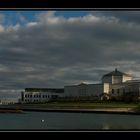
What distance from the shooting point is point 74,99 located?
42062mm

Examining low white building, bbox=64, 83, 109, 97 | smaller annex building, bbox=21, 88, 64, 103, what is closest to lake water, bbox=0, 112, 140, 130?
smaller annex building, bbox=21, 88, 64, 103

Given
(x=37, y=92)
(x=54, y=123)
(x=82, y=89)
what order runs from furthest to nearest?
(x=82, y=89) → (x=54, y=123) → (x=37, y=92)

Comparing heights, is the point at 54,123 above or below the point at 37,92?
below

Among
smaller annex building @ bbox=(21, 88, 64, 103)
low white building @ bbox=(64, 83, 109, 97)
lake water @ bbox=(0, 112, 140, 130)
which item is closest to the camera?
lake water @ bbox=(0, 112, 140, 130)

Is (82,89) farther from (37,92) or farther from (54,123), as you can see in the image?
(37,92)

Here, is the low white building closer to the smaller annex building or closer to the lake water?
the smaller annex building

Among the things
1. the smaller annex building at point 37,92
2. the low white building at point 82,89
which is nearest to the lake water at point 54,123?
the smaller annex building at point 37,92

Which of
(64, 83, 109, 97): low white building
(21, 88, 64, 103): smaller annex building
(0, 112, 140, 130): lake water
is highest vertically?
(64, 83, 109, 97): low white building

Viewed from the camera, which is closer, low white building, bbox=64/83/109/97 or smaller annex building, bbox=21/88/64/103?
smaller annex building, bbox=21/88/64/103

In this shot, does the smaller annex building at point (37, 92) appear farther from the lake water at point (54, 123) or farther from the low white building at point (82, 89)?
the lake water at point (54, 123)

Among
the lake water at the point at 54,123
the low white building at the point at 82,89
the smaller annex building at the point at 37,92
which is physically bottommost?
the lake water at the point at 54,123

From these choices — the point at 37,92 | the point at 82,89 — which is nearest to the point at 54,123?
the point at 37,92
